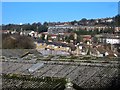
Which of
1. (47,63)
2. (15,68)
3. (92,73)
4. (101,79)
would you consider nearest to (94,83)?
(101,79)

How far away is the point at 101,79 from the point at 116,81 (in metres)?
0.74

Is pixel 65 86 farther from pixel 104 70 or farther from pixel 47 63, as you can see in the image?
pixel 47 63

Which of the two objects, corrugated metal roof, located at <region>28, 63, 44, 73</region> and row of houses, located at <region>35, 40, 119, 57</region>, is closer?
corrugated metal roof, located at <region>28, 63, 44, 73</region>

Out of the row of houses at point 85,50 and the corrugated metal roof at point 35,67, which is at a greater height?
the corrugated metal roof at point 35,67

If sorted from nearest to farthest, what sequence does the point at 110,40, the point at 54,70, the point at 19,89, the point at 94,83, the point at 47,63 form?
1. the point at 19,89
2. the point at 94,83
3. the point at 54,70
4. the point at 47,63
5. the point at 110,40

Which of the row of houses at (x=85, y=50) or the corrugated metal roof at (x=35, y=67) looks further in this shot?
the row of houses at (x=85, y=50)

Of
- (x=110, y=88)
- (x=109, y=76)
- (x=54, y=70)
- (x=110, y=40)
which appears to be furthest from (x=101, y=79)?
(x=110, y=40)

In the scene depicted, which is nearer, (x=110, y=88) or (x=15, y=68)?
(x=110, y=88)

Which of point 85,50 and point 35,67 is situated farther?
point 85,50

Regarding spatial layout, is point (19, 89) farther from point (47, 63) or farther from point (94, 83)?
point (47, 63)

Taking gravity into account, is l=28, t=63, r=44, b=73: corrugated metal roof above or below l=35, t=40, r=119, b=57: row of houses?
above

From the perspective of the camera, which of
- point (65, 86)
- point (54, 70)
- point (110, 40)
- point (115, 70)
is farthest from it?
point (110, 40)

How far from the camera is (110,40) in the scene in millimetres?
96250

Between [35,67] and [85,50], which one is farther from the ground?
[35,67]
